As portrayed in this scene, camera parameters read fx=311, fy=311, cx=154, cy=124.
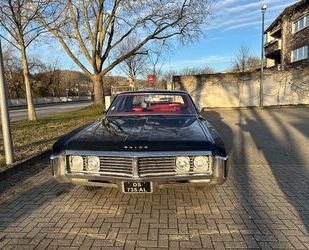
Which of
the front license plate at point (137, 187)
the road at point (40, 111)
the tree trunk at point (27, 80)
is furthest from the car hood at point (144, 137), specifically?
the road at point (40, 111)

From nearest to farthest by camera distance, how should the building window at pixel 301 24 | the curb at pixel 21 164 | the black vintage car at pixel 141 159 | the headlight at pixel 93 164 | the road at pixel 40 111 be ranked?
the black vintage car at pixel 141 159 → the headlight at pixel 93 164 → the curb at pixel 21 164 → the road at pixel 40 111 → the building window at pixel 301 24

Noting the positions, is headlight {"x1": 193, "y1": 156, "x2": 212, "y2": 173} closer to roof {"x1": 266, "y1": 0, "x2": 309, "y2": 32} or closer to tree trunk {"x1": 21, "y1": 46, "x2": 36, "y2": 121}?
tree trunk {"x1": 21, "y1": 46, "x2": 36, "y2": 121}

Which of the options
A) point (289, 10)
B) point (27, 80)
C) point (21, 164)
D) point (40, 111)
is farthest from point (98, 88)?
point (289, 10)

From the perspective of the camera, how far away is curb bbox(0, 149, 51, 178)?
18.1ft

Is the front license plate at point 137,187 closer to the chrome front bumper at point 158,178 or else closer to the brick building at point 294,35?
the chrome front bumper at point 158,178

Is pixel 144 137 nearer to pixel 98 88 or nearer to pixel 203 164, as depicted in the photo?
pixel 203 164

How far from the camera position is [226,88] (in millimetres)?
21297

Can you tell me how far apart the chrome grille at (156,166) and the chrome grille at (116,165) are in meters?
0.14

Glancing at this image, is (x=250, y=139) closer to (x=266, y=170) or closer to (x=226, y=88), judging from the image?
(x=266, y=170)

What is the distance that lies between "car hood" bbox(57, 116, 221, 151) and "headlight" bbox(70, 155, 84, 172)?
0.12 meters

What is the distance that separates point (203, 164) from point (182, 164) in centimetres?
25

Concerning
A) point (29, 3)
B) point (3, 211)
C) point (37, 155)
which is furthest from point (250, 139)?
point (29, 3)

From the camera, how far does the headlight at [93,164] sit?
3.79 meters

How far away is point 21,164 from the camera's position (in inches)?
240
